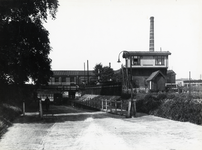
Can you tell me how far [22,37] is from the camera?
17062 mm

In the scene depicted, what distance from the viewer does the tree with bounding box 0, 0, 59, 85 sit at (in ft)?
49.9

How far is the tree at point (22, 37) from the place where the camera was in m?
15.2

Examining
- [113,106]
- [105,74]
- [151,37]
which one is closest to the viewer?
[113,106]

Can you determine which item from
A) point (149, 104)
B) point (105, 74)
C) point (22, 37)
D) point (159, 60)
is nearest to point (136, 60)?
point (159, 60)

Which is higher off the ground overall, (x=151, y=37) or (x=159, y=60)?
(x=151, y=37)

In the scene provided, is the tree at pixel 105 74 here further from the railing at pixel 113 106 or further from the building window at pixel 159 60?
the railing at pixel 113 106

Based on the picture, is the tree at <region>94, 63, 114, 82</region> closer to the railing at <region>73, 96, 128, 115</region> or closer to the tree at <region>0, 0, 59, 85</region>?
the railing at <region>73, 96, 128, 115</region>

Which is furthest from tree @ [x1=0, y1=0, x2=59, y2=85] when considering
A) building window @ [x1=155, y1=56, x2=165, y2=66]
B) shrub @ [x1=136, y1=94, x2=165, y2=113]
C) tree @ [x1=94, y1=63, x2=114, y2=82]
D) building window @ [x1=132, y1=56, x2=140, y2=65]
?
tree @ [x1=94, y1=63, x2=114, y2=82]

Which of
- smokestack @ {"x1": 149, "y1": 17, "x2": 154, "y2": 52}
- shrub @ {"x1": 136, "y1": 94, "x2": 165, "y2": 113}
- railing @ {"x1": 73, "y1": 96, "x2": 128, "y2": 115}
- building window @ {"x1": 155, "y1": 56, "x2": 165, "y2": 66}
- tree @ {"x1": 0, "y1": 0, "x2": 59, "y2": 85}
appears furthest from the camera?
smokestack @ {"x1": 149, "y1": 17, "x2": 154, "y2": 52}

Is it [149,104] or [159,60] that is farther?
[159,60]

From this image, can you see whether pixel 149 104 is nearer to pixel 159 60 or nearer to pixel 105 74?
pixel 159 60

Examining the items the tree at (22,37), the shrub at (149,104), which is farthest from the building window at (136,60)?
the tree at (22,37)

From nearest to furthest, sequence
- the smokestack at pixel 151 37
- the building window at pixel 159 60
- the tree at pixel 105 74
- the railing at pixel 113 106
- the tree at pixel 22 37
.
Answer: the tree at pixel 22 37
the railing at pixel 113 106
the building window at pixel 159 60
the smokestack at pixel 151 37
the tree at pixel 105 74

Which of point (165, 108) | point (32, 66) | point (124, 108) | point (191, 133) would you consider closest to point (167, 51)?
point (124, 108)
